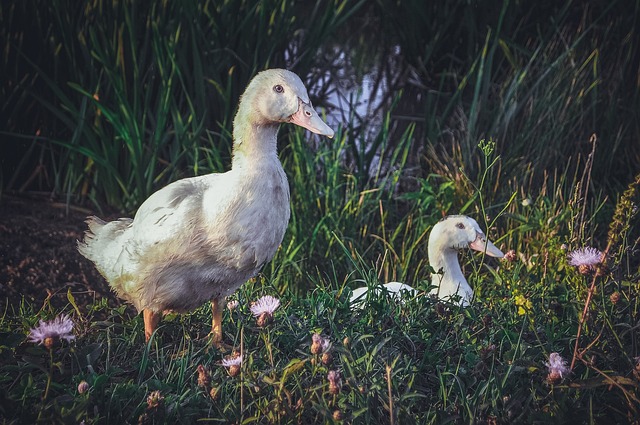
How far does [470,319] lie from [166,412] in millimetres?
1229

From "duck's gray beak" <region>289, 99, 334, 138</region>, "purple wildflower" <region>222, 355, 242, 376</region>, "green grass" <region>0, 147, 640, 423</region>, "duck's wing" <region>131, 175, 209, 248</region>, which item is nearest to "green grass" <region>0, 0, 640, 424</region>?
"green grass" <region>0, 147, 640, 423</region>

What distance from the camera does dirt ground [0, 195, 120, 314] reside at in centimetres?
418

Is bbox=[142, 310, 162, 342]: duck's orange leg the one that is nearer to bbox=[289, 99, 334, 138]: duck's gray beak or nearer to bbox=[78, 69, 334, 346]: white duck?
bbox=[78, 69, 334, 346]: white duck

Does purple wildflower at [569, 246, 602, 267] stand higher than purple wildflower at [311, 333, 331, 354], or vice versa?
purple wildflower at [569, 246, 602, 267]

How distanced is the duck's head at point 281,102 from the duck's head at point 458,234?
1.38m

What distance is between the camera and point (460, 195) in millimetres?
4883

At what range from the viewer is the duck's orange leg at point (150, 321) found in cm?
318

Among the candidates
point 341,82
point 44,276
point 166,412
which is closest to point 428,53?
point 341,82

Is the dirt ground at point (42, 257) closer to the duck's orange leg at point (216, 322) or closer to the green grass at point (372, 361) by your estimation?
the green grass at point (372, 361)

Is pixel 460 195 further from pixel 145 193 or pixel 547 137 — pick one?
pixel 145 193

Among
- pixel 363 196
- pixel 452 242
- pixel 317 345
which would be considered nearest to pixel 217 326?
pixel 317 345

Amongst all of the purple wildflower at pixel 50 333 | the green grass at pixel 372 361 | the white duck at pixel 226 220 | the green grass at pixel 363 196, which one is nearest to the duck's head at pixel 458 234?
the green grass at pixel 363 196

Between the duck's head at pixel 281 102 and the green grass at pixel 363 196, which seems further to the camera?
the duck's head at pixel 281 102

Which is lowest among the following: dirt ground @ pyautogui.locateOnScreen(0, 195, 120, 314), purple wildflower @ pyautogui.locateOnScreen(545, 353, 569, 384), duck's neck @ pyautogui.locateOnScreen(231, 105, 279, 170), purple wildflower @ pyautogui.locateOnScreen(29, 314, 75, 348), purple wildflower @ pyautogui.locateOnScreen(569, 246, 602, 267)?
dirt ground @ pyautogui.locateOnScreen(0, 195, 120, 314)
